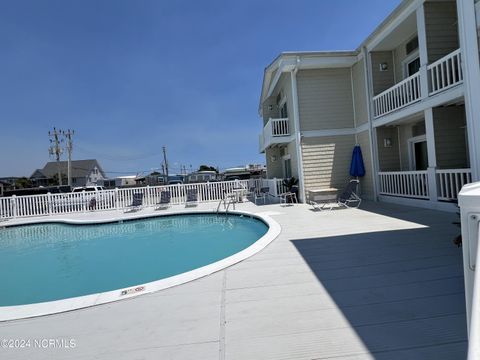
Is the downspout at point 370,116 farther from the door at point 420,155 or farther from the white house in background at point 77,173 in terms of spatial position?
the white house in background at point 77,173

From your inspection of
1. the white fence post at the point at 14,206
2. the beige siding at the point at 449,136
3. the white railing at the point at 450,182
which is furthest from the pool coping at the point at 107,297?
the white fence post at the point at 14,206

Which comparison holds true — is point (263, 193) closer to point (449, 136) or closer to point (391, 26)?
point (449, 136)

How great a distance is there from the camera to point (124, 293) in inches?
148

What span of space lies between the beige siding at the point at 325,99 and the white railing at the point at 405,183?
2.92 meters

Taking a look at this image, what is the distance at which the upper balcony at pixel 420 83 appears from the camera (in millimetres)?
7337

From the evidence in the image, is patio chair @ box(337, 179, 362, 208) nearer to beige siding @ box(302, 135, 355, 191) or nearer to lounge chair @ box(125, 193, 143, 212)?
beige siding @ box(302, 135, 355, 191)

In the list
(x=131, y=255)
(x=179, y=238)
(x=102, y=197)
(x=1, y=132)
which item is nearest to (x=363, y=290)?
(x=131, y=255)

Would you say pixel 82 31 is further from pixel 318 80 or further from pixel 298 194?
pixel 298 194

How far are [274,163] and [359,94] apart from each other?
749 cm

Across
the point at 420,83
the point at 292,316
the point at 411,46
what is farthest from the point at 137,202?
the point at 411,46

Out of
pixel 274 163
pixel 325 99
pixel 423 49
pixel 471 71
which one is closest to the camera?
pixel 471 71

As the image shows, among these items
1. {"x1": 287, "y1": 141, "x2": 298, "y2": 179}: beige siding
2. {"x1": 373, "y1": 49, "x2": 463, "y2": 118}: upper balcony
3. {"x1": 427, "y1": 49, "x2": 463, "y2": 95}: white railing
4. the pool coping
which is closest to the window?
{"x1": 373, "y1": 49, "x2": 463, "y2": 118}: upper balcony

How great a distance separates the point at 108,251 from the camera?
826cm

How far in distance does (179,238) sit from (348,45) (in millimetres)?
10380
